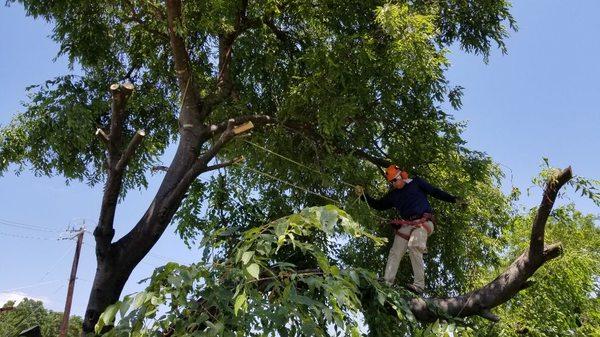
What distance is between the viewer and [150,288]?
3855 millimetres

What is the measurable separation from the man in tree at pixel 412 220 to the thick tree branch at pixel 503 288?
70 centimetres

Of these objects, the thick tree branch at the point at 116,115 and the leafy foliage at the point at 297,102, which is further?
the leafy foliage at the point at 297,102

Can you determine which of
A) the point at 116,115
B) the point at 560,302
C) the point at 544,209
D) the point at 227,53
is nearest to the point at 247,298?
the point at 544,209

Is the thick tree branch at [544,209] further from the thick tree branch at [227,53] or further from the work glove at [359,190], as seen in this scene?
the thick tree branch at [227,53]

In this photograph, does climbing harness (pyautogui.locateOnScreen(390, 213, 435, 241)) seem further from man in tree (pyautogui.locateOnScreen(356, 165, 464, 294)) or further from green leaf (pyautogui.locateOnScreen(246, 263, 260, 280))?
green leaf (pyautogui.locateOnScreen(246, 263, 260, 280))

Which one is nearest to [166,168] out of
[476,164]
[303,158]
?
[303,158]

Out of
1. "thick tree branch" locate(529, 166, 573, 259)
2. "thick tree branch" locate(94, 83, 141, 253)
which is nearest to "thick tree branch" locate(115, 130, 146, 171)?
"thick tree branch" locate(94, 83, 141, 253)

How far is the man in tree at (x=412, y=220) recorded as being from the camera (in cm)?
674

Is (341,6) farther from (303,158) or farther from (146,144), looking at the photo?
(146,144)

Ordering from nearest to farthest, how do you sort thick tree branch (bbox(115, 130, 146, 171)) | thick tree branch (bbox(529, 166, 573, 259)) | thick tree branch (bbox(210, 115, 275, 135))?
thick tree branch (bbox(529, 166, 573, 259)), thick tree branch (bbox(115, 130, 146, 171)), thick tree branch (bbox(210, 115, 275, 135))

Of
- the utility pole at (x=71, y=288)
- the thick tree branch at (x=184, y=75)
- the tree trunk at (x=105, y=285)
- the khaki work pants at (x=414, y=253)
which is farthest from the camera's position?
the utility pole at (x=71, y=288)

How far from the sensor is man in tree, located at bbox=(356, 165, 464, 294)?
6738 millimetres

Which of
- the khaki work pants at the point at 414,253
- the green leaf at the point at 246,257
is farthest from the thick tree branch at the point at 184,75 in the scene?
the green leaf at the point at 246,257

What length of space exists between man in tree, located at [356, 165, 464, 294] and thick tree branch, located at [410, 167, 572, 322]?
696 mm
